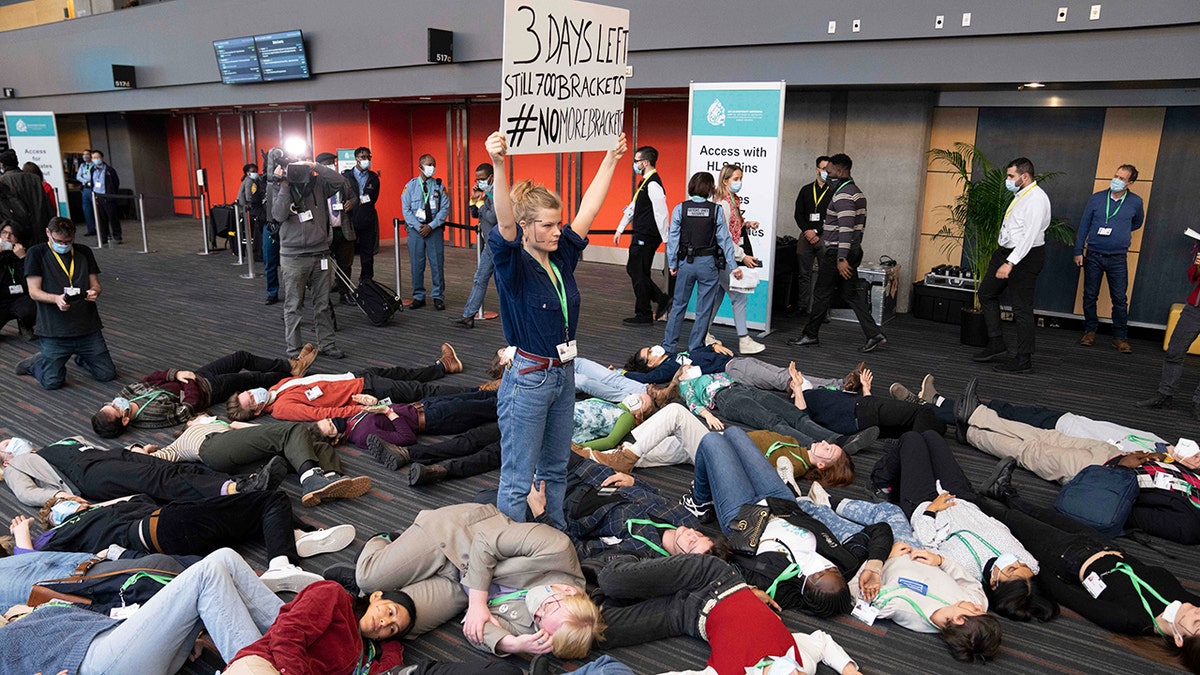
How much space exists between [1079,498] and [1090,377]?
310 cm

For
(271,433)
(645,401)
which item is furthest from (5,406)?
(645,401)

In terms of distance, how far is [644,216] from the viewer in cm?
788

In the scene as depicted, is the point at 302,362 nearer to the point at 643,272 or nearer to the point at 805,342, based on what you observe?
the point at 643,272

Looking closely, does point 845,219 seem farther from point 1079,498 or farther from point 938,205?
point 1079,498

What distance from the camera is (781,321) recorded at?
8547 millimetres

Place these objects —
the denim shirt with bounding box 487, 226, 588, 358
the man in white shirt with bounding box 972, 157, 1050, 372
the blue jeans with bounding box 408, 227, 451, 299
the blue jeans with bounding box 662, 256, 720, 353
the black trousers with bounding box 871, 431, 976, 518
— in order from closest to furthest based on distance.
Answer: the denim shirt with bounding box 487, 226, 588, 358 → the black trousers with bounding box 871, 431, 976, 518 → the man in white shirt with bounding box 972, 157, 1050, 372 → the blue jeans with bounding box 662, 256, 720, 353 → the blue jeans with bounding box 408, 227, 451, 299

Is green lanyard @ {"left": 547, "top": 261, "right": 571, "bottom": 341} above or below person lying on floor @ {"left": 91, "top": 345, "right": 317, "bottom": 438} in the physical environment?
above

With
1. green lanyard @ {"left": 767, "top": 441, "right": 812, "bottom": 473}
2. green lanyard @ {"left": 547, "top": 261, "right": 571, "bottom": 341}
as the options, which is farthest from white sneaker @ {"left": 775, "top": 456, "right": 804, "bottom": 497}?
green lanyard @ {"left": 547, "top": 261, "right": 571, "bottom": 341}

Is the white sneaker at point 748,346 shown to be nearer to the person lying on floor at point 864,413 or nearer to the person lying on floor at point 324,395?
the person lying on floor at point 864,413

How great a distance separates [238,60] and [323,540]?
11770 mm

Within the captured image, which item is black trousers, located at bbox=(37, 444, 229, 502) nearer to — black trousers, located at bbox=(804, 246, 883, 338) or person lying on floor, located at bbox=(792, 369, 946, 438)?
person lying on floor, located at bbox=(792, 369, 946, 438)

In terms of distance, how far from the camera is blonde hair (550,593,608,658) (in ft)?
9.43

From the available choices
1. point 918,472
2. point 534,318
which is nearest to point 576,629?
point 534,318

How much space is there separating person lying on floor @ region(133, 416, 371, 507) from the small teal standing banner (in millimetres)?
4160
